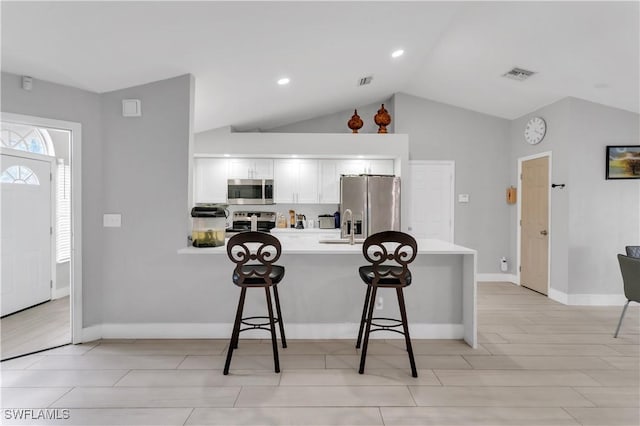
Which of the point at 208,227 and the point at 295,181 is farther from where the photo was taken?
the point at 295,181

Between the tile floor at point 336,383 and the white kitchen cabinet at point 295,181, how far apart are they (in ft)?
9.18

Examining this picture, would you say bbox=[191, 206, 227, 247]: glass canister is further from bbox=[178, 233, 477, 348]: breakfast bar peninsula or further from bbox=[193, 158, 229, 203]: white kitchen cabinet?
bbox=[193, 158, 229, 203]: white kitchen cabinet

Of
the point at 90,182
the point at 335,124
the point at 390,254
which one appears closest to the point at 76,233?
the point at 90,182

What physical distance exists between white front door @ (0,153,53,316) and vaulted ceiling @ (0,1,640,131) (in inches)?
70.0

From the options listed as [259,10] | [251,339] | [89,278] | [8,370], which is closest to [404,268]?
[251,339]

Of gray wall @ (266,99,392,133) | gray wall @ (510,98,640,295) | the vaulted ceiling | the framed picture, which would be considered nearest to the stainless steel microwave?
the vaulted ceiling

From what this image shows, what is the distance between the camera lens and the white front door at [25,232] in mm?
3926

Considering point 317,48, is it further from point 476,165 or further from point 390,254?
point 476,165

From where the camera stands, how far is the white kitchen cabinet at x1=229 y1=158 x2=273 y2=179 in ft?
18.3

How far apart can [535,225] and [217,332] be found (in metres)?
4.61

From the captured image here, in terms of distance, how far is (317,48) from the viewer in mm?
3383

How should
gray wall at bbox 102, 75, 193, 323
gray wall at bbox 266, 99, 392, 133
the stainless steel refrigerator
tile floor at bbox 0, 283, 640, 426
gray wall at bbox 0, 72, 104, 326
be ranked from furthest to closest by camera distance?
1. gray wall at bbox 266, 99, 392, 133
2. the stainless steel refrigerator
3. gray wall at bbox 102, 75, 193, 323
4. gray wall at bbox 0, 72, 104, 326
5. tile floor at bbox 0, 283, 640, 426

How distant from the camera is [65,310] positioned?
411 cm

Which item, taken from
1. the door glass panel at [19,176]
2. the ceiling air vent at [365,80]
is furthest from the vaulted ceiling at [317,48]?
the door glass panel at [19,176]
